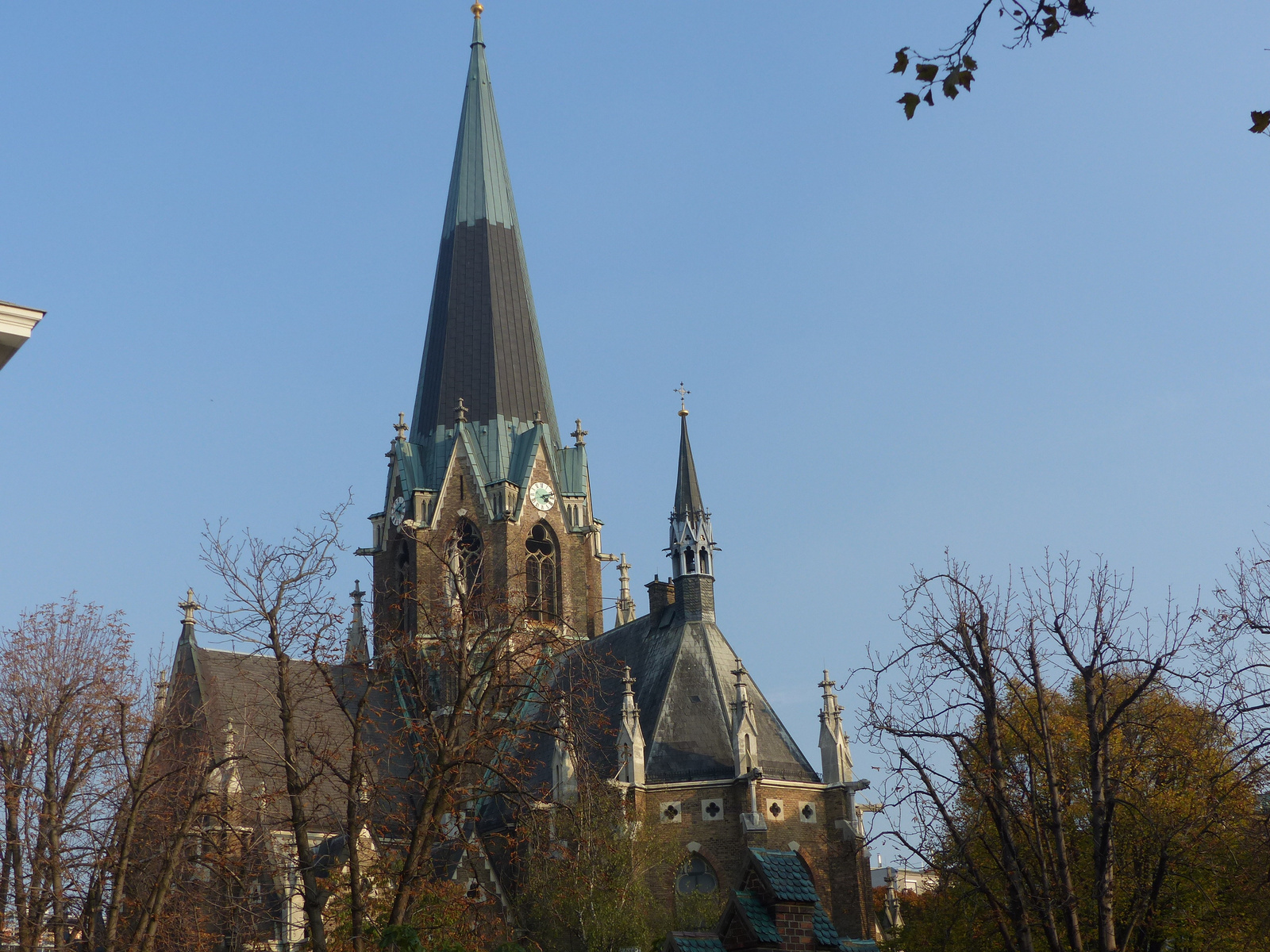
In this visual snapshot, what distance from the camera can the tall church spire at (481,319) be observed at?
168 feet

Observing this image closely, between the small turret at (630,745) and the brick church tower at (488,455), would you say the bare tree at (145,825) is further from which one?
the brick church tower at (488,455)

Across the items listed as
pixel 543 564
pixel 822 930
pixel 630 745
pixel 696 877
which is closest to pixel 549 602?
pixel 630 745

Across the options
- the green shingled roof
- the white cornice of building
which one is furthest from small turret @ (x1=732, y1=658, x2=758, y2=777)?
the white cornice of building

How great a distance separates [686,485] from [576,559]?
6256mm

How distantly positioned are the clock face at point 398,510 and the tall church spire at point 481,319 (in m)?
2.36

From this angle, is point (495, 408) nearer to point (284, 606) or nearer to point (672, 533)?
point (672, 533)

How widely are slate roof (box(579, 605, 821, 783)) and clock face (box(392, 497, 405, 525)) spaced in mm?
10211

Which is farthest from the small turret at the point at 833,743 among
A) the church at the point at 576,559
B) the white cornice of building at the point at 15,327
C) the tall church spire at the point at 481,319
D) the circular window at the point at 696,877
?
the white cornice of building at the point at 15,327

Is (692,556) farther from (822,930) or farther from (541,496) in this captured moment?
(822,930)

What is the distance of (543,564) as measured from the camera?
163 feet

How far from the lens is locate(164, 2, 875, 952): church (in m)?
38.6

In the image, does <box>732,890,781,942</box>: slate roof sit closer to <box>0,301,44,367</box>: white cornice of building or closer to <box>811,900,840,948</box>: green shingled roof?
<box>811,900,840,948</box>: green shingled roof

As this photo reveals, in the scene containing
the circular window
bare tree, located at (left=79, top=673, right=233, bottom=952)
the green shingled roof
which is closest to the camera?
the green shingled roof

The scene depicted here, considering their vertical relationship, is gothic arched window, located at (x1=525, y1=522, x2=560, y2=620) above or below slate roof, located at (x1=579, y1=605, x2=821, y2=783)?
above
